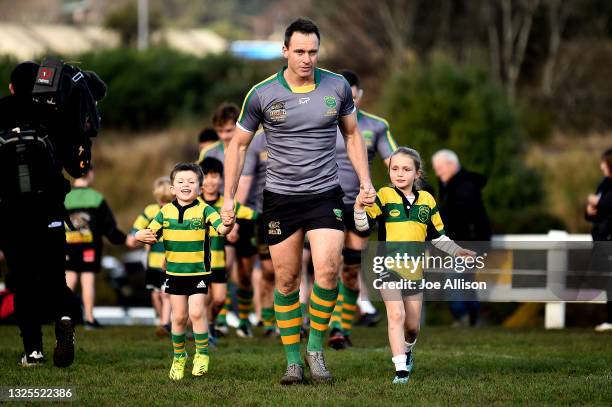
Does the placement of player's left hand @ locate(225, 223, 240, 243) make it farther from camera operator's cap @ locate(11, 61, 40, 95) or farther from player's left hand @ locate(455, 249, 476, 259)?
player's left hand @ locate(455, 249, 476, 259)

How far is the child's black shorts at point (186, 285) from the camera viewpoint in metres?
9.17

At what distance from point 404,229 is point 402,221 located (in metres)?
0.06

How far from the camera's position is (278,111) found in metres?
8.57

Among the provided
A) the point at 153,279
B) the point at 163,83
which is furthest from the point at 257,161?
the point at 163,83

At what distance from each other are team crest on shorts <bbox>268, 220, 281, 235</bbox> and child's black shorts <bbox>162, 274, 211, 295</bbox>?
789 millimetres

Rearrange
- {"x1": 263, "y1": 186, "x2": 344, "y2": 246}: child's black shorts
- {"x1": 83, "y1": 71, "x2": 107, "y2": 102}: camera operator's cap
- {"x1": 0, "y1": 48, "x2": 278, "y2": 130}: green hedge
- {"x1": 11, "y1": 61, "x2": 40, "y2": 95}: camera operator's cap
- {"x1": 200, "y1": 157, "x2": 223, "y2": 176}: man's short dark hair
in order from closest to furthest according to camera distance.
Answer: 1. {"x1": 263, "y1": 186, "x2": 344, "y2": 246}: child's black shorts
2. {"x1": 11, "y1": 61, "x2": 40, "y2": 95}: camera operator's cap
3. {"x1": 83, "y1": 71, "x2": 107, "y2": 102}: camera operator's cap
4. {"x1": 200, "y1": 157, "x2": 223, "y2": 176}: man's short dark hair
5. {"x1": 0, "y1": 48, "x2": 278, "y2": 130}: green hedge

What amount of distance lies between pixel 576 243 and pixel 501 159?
409 inches

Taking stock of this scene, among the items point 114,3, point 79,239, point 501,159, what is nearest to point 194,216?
point 79,239

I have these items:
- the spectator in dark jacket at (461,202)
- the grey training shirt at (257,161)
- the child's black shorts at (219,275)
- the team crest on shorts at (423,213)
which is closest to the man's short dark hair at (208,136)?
the grey training shirt at (257,161)

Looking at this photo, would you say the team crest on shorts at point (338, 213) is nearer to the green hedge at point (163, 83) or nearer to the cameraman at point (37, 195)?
the cameraman at point (37, 195)

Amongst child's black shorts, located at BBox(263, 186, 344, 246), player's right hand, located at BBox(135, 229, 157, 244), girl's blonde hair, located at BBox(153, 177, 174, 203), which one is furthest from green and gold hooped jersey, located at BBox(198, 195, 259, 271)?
child's black shorts, located at BBox(263, 186, 344, 246)

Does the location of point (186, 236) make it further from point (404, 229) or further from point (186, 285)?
point (404, 229)

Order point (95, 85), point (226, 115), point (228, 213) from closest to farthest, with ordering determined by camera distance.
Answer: point (228, 213), point (95, 85), point (226, 115)

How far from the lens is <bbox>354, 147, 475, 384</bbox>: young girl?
8.65 metres
